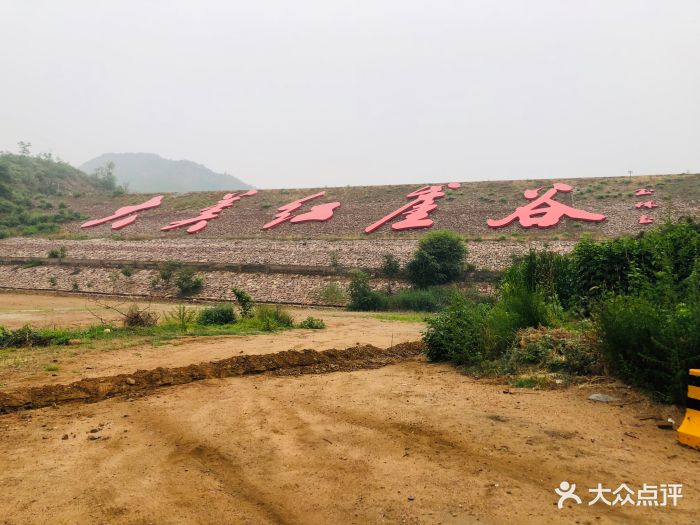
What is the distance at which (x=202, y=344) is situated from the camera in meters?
9.98

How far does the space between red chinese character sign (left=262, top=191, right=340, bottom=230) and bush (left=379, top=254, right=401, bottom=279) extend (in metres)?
8.67

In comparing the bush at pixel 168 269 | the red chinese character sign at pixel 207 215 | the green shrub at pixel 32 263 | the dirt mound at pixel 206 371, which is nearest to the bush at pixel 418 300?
the dirt mound at pixel 206 371

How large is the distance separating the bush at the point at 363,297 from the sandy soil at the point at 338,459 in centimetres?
1501

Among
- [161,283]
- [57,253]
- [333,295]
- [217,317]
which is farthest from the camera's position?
[57,253]

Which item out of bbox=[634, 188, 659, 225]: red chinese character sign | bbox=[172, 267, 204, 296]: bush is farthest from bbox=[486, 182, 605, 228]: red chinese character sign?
bbox=[172, 267, 204, 296]: bush

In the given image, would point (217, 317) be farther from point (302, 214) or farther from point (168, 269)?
point (302, 214)

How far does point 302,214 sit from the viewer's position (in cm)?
3294

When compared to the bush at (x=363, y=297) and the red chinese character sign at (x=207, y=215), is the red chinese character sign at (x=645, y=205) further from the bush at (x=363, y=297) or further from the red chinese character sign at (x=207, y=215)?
the red chinese character sign at (x=207, y=215)

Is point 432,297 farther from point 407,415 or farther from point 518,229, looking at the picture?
point 407,415

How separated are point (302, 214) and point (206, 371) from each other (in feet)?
86.4

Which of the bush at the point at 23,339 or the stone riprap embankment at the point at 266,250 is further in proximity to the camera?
the stone riprap embankment at the point at 266,250

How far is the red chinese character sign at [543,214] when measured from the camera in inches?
1025

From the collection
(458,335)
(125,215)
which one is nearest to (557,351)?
(458,335)

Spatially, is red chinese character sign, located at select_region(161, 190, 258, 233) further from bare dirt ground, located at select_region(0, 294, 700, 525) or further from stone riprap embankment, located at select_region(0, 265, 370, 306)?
bare dirt ground, located at select_region(0, 294, 700, 525)
